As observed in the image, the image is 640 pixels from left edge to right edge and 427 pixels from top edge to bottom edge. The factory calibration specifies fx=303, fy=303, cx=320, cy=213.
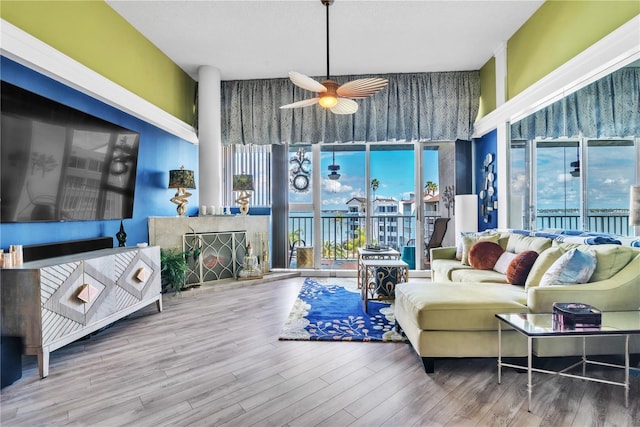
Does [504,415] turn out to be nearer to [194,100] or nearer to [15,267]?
[15,267]

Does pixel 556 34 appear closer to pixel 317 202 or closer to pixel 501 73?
pixel 501 73

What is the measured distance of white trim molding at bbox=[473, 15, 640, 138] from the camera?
213 centimetres

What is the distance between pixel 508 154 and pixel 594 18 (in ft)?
5.26

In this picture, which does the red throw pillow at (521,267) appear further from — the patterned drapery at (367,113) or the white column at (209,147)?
the white column at (209,147)

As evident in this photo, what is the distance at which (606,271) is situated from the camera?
2.04 meters

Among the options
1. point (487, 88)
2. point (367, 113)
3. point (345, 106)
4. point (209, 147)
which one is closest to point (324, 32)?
point (345, 106)

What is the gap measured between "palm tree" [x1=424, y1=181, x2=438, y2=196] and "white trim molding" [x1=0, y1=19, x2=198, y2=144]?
396cm

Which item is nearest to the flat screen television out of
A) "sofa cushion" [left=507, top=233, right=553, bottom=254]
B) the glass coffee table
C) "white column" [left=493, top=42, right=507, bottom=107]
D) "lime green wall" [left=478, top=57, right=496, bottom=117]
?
the glass coffee table

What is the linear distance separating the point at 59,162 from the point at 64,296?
1020 mm

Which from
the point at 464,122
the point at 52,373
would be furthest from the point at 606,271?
the point at 52,373

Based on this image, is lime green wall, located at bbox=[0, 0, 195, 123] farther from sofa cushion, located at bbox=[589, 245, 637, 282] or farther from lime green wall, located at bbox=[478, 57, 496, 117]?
lime green wall, located at bbox=[478, 57, 496, 117]

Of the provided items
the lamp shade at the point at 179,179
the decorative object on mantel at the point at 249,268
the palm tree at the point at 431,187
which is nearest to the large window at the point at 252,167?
the decorative object on mantel at the point at 249,268

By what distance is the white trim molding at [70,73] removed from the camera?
6.54 feet

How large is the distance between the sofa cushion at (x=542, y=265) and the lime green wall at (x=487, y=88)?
2.62 meters
